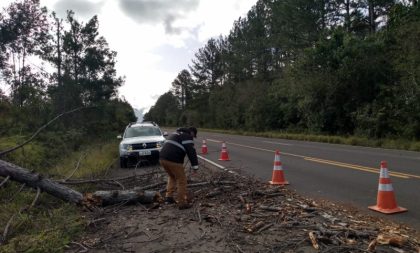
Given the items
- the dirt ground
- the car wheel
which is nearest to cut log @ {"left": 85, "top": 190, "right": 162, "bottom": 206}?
the dirt ground

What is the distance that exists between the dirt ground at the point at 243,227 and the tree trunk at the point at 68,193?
0.46 feet

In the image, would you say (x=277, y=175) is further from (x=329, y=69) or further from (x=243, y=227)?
(x=329, y=69)

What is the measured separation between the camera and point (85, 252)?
548 cm

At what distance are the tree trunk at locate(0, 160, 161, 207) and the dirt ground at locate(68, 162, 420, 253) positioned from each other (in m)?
0.14

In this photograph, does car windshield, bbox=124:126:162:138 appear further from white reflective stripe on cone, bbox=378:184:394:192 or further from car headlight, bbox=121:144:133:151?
white reflective stripe on cone, bbox=378:184:394:192

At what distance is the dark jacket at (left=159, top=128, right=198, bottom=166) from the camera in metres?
8.01

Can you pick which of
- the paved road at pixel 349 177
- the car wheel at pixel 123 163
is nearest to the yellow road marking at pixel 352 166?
the paved road at pixel 349 177

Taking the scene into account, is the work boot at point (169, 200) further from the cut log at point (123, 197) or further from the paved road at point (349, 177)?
the paved road at point (349, 177)

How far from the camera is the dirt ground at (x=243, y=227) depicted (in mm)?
5289

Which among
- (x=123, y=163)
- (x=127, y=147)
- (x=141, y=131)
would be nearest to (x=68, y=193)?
(x=127, y=147)

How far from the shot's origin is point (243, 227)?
6.14m

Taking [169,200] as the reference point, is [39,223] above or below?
below

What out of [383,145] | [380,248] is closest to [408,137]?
[383,145]

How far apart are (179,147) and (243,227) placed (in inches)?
96.5
